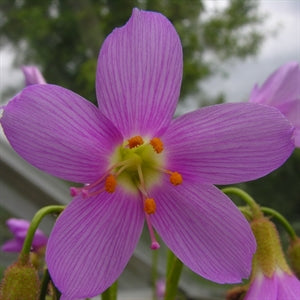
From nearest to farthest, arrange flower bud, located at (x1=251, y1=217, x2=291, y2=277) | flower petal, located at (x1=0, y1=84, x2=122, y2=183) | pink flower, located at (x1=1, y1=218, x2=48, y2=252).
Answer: flower petal, located at (x1=0, y1=84, x2=122, y2=183) → flower bud, located at (x1=251, y1=217, x2=291, y2=277) → pink flower, located at (x1=1, y1=218, x2=48, y2=252)

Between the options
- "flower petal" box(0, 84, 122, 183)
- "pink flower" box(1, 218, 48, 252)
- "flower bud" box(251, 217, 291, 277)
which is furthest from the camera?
"pink flower" box(1, 218, 48, 252)

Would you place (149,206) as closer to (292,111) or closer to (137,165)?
(137,165)

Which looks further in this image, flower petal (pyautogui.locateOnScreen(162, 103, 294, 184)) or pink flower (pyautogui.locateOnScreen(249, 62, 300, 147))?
pink flower (pyautogui.locateOnScreen(249, 62, 300, 147))

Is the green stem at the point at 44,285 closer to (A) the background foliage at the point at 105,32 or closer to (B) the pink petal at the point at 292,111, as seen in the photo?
(B) the pink petal at the point at 292,111

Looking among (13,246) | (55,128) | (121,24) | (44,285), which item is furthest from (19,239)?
(121,24)

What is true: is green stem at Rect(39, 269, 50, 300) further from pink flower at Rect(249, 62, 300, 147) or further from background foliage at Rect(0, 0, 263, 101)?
background foliage at Rect(0, 0, 263, 101)

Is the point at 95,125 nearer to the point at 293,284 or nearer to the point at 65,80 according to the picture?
the point at 293,284

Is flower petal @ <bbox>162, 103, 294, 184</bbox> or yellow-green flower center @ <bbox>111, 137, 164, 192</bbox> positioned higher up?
flower petal @ <bbox>162, 103, 294, 184</bbox>

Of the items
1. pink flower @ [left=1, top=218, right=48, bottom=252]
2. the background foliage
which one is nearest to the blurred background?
the background foliage
